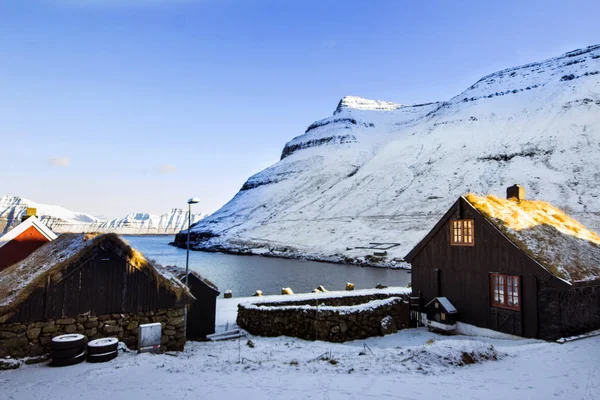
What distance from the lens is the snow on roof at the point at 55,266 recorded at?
11516mm

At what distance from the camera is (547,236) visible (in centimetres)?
1986

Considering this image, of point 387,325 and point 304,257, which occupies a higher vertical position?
point 387,325

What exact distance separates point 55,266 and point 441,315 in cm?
1870

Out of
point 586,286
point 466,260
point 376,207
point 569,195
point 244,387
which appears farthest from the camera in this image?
point 376,207

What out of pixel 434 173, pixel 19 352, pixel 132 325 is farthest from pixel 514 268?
pixel 434 173

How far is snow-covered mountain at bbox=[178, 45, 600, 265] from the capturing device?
8962cm

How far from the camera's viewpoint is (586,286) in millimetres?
17672

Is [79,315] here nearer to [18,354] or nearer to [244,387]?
[18,354]

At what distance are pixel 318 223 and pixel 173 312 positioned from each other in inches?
3891

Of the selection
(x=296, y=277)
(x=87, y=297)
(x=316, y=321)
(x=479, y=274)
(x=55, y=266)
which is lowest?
(x=296, y=277)

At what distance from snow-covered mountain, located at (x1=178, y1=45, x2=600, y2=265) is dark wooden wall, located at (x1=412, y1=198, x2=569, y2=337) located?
5027 cm

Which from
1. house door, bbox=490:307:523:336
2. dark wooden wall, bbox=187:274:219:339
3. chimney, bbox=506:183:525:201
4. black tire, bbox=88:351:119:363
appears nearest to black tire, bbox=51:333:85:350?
black tire, bbox=88:351:119:363

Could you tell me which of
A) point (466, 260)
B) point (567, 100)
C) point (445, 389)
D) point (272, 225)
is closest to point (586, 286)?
point (466, 260)

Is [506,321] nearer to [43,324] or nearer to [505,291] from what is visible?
[505,291]
